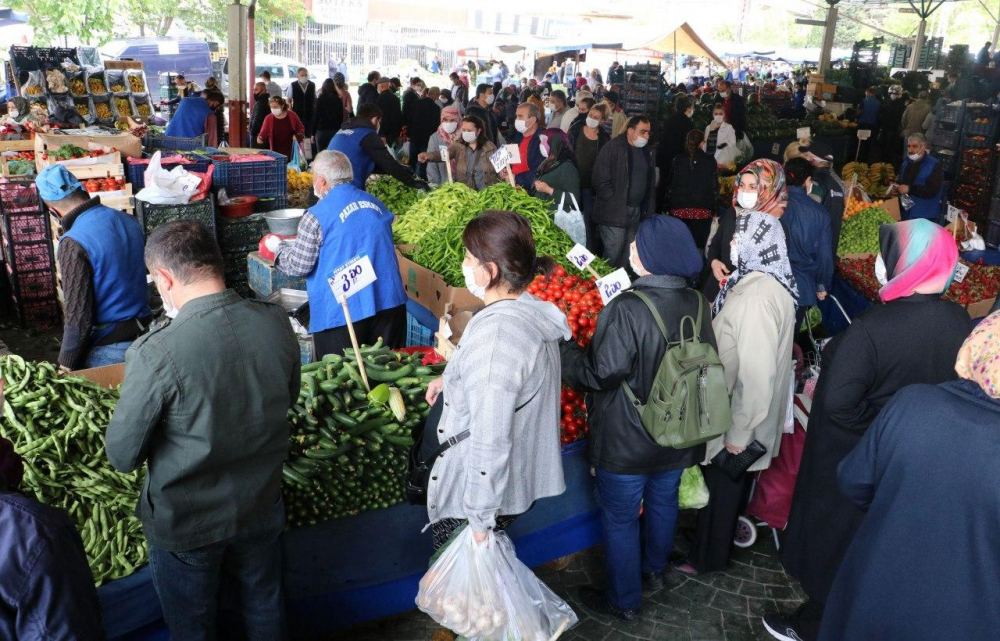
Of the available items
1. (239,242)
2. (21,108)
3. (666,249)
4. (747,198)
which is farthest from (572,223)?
(21,108)

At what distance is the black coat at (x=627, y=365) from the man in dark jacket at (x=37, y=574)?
1.95 meters

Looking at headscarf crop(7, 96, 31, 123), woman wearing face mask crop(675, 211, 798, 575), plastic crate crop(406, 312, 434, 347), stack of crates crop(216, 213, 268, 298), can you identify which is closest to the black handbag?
woman wearing face mask crop(675, 211, 798, 575)

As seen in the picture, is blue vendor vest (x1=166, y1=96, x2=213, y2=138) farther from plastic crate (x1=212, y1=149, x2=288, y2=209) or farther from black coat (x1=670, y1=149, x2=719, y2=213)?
black coat (x1=670, y1=149, x2=719, y2=213)

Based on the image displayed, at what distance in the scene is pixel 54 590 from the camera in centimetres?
178

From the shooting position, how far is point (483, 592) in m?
2.70

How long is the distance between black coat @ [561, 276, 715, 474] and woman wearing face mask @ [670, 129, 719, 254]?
519 cm

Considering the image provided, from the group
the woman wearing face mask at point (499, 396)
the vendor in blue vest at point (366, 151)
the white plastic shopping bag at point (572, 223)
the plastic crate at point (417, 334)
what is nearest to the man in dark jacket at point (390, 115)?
the vendor in blue vest at point (366, 151)

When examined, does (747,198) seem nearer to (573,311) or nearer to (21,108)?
(573,311)

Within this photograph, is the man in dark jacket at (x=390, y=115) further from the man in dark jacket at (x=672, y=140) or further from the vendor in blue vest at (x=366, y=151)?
the vendor in blue vest at (x=366, y=151)

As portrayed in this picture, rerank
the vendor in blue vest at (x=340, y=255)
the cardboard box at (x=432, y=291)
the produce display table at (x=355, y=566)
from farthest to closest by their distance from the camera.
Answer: the cardboard box at (x=432, y=291) → the vendor in blue vest at (x=340, y=255) → the produce display table at (x=355, y=566)

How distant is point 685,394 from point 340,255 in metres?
2.13

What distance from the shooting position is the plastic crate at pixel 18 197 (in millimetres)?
6506

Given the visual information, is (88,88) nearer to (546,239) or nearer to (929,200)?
(546,239)

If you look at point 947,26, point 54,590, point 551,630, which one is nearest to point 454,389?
point 551,630
